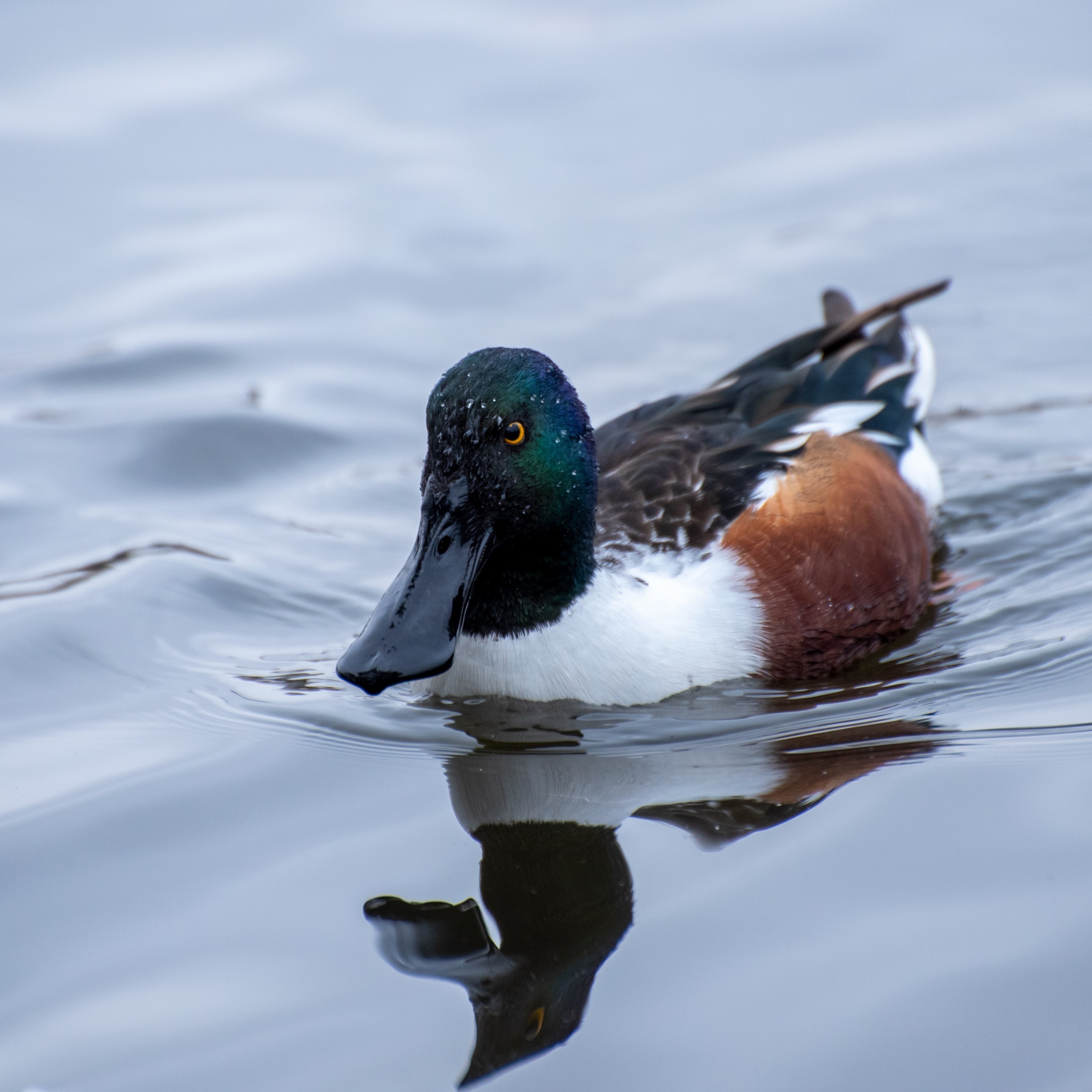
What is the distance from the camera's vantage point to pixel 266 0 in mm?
11492

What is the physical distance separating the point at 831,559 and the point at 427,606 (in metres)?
1.61

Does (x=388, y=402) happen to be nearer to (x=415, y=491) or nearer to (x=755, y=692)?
(x=415, y=491)

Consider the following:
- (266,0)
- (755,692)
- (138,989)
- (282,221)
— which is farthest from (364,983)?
(266,0)

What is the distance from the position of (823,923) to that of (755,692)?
4.66 ft

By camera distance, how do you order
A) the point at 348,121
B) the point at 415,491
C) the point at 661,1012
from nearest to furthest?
the point at 661,1012
the point at 415,491
the point at 348,121

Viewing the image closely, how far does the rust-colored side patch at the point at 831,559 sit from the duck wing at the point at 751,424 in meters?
0.09

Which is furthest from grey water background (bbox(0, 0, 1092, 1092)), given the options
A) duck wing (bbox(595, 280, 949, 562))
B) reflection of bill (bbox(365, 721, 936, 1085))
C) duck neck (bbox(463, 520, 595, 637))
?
duck wing (bbox(595, 280, 949, 562))

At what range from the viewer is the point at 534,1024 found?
323cm

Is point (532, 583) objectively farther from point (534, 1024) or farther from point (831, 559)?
point (534, 1024)

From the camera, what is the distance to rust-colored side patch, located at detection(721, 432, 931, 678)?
5.02 metres

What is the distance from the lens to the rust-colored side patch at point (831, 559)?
16.5ft

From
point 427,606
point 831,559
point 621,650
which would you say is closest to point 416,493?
point 831,559

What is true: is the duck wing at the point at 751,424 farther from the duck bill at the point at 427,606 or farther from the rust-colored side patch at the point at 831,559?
the duck bill at the point at 427,606

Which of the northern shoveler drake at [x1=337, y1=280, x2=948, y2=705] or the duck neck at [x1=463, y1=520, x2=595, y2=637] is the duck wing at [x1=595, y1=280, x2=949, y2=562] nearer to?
the northern shoveler drake at [x1=337, y1=280, x2=948, y2=705]
